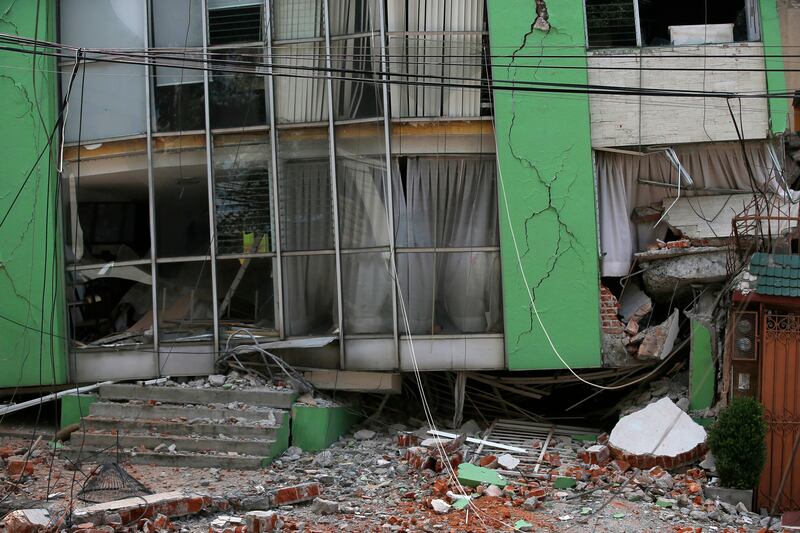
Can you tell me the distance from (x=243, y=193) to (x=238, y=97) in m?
1.27

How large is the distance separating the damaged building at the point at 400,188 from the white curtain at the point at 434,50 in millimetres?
29

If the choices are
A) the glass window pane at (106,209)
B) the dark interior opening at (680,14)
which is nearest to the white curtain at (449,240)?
the dark interior opening at (680,14)

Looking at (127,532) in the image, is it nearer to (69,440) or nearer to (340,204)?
(69,440)

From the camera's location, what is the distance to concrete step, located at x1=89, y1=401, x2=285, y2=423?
468 inches

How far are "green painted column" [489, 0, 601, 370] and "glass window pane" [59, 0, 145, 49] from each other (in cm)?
478

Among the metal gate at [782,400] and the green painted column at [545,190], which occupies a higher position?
the green painted column at [545,190]

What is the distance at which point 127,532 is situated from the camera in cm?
859

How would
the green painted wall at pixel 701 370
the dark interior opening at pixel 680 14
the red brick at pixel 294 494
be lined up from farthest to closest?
the dark interior opening at pixel 680 14, the green painted wall at pixel 701 370, the red brick at pixel 294 494

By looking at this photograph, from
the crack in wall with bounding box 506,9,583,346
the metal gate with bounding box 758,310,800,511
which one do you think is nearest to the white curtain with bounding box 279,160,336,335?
the crack in wall with bounding box 506,9,583,346

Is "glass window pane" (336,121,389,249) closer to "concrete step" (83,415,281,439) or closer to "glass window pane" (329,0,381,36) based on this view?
"glass window pane" (329,0,381,36)

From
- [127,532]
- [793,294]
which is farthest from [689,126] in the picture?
[127,532]

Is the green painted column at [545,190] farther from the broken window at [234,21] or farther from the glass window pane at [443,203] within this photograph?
the broken window at [234,21]

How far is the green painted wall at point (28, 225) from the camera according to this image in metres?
13.1

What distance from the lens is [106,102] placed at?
1314cm
